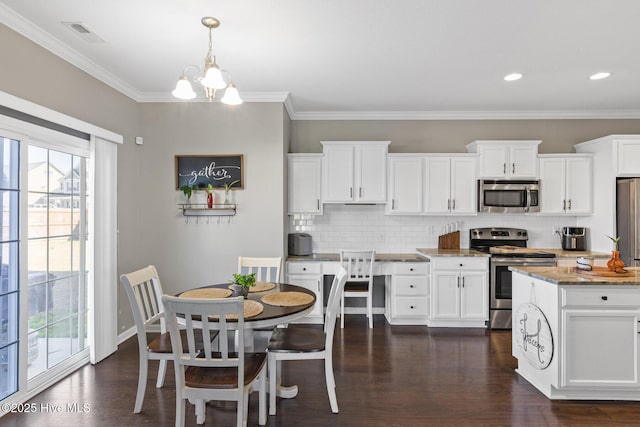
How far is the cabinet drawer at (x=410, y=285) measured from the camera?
4.57 meters

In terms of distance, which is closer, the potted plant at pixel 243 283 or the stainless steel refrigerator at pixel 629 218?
the potted plant at pixel 243 283

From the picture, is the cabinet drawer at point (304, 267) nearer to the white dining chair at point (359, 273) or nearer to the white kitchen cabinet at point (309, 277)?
the white kitchen cabinet at point (309, 277)

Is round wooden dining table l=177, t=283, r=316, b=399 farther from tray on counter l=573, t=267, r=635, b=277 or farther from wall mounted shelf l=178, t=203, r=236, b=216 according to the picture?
tray on counter l=573, t=267, r=635, b=277

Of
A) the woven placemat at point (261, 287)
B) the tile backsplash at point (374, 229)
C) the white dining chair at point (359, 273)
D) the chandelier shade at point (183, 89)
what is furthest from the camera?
the tile backsplash at point (374, 229)

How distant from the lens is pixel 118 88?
3902 mm

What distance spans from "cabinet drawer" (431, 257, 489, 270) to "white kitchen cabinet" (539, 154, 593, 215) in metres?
1.25

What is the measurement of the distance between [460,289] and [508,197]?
1367 millimetres

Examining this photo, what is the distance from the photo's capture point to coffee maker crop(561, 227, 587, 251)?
4836mm

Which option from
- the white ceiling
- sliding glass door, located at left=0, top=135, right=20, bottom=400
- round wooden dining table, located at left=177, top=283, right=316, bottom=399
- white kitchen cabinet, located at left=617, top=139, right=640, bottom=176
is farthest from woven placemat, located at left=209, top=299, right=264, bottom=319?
white kitchen cabinet, located at left=617, top=139, right=640, bottom=176

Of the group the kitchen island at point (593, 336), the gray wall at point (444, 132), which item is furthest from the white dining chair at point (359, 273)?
the kitchen island at point (593, 336)

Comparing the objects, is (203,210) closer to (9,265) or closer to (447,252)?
(9,265)

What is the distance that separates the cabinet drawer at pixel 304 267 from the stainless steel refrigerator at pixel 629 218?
350 cm

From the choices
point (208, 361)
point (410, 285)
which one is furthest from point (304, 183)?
point (208, 361)

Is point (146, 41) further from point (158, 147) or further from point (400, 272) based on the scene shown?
point (400, 272)
